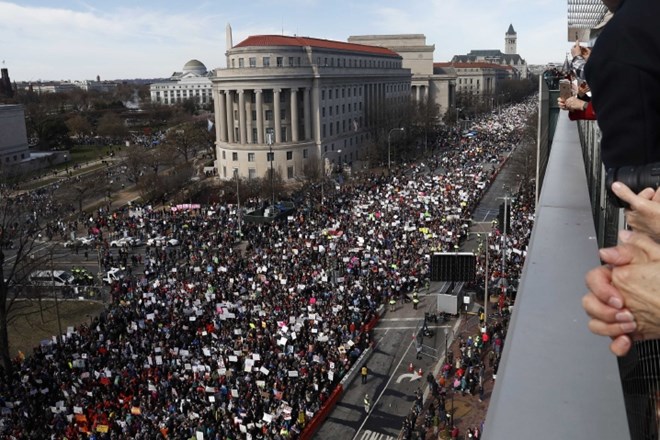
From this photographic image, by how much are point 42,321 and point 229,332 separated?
38.9ft

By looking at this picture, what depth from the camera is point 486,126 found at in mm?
114188

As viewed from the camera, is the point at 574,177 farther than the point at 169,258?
No

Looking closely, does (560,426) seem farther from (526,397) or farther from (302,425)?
(302,425)

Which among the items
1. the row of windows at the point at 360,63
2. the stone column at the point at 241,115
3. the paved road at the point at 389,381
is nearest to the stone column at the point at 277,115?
the stone column at the point at 241,115

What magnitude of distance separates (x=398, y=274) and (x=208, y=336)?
10.8 meters

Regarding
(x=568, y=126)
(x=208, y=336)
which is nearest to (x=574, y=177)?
(x=568, y=126)

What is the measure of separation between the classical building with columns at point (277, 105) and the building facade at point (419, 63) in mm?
46469

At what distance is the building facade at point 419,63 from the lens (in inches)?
4744

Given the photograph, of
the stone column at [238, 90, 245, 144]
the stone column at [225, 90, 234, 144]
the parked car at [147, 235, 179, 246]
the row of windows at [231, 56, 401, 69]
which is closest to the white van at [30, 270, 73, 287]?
the parked car at [147, 235, 179, 246]

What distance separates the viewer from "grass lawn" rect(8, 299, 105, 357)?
1091 inches

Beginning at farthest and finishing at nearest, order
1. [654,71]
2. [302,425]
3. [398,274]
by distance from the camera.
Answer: [398,274]
[302,425]
[654,71]

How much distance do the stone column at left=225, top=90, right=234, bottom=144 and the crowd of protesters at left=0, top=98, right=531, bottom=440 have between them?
27569 millimetres

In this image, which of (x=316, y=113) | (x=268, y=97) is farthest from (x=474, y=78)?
(x=268, y=97)

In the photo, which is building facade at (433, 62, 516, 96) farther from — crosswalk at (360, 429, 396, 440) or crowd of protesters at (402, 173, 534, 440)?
crosswalk at (360, 429, 396, 440)
